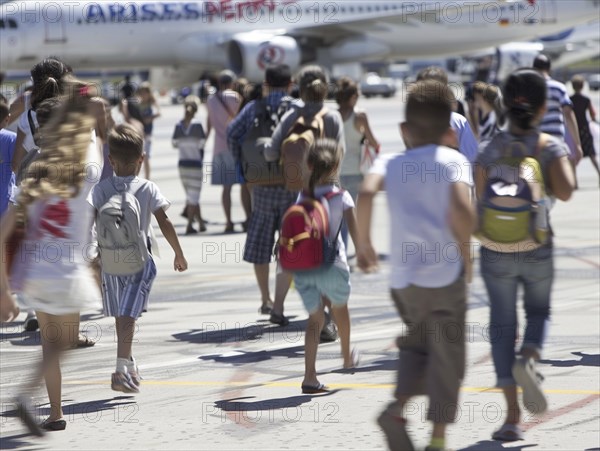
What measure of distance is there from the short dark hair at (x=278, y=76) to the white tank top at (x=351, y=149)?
1.25 meters

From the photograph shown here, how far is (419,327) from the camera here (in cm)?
548

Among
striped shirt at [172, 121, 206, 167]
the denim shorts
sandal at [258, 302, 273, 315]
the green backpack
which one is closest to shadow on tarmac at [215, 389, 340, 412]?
the denim shorts

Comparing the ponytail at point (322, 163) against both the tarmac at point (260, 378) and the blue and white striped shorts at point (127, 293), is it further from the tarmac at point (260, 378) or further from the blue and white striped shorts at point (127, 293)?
the tarmac at point (260, 378)

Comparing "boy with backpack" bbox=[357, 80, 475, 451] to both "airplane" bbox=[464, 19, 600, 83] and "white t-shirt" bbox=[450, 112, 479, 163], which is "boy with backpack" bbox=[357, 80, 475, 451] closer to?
"white t-shirt" bbox=[450, 112, 479, 163]

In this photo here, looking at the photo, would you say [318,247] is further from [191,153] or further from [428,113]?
[191,153]

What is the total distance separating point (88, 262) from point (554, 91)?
4762 millimetres

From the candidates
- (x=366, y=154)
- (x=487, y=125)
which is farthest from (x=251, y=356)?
(x=487, y=125)

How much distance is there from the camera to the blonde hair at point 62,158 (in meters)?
6.06

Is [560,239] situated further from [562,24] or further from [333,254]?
[562,24]

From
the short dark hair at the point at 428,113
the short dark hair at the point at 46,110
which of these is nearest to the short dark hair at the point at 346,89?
the short dark hair at the point at 46,110

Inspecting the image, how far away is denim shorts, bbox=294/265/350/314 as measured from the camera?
715 cm

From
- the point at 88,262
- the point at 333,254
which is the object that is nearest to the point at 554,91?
the point at 333,254

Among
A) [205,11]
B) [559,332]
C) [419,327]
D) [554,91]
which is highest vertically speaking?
[205,11]

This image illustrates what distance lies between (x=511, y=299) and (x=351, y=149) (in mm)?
5365
